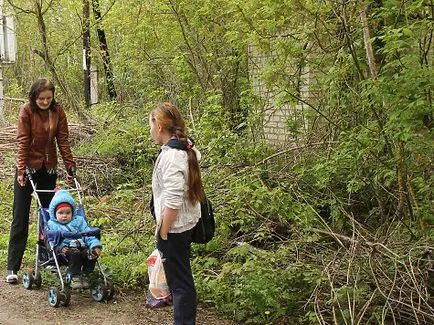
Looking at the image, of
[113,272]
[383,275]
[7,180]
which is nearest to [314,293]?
[383,275]

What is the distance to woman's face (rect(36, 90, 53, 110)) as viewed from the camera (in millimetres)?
6205

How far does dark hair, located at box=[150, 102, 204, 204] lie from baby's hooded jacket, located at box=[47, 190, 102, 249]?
173 cm

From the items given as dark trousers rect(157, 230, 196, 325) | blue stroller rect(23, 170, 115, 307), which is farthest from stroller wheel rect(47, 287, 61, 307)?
dark trousers rect(157, 230, 196, 325)

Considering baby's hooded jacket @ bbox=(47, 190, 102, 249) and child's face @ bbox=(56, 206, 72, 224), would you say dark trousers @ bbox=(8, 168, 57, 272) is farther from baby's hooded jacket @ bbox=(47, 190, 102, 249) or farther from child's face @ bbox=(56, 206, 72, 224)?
child's face @ bbox=(56, 206, 72, 224)

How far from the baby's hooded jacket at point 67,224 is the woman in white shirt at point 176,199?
1475 mm

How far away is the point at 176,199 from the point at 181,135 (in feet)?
1.72

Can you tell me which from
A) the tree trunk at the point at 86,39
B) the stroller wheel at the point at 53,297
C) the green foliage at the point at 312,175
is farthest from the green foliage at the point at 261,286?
the tree trunk at the point at 86,39

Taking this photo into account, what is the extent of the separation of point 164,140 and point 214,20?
594cm

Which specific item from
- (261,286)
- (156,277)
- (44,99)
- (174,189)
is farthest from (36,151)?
(261,286)

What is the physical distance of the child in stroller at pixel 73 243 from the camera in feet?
19.5

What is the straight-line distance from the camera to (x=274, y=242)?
22.0ft

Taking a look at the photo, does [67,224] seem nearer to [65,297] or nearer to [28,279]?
[65,297]

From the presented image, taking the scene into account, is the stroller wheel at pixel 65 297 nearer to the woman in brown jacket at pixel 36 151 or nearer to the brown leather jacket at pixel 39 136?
the woman in brown jacket at pixel 36 151

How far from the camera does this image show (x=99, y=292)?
6.09 m
